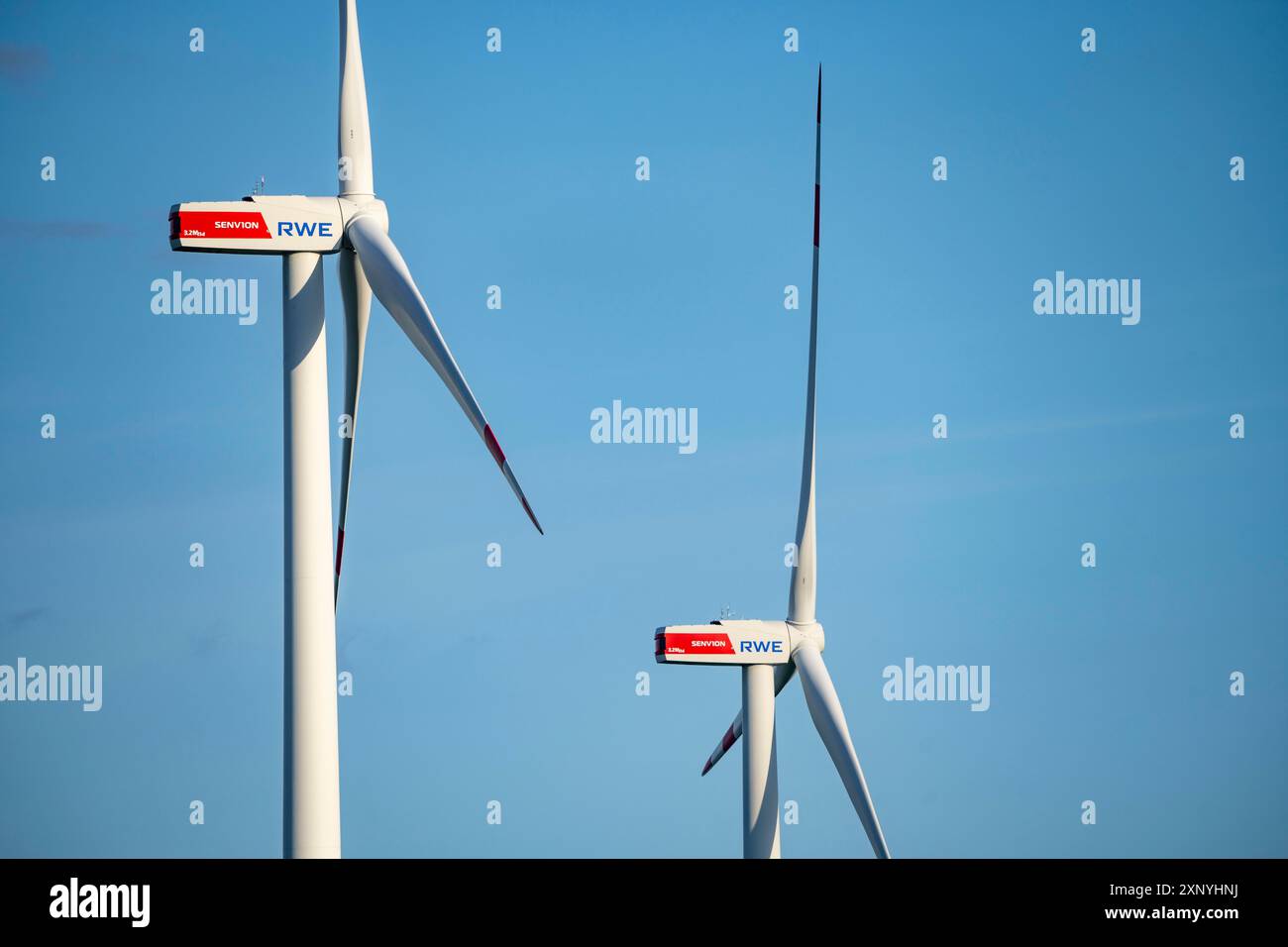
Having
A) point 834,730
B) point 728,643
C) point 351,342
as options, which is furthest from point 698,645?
point 351,342

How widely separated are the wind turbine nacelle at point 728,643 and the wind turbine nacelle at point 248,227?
35.6 m

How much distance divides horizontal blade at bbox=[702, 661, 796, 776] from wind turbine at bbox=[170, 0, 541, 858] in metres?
36.3

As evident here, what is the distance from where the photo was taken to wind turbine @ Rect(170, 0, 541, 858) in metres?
48.2

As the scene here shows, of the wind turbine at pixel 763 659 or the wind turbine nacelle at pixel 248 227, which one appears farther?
the wind turbine at pixel 763 659

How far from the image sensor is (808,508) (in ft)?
255

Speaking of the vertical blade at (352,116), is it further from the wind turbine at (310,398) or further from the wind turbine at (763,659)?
the wind turbine at (763,659)

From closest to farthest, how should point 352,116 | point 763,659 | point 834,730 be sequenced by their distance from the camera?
point 352,116
point 834,730
point 763,659

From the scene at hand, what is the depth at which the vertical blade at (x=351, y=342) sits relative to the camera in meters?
53.5

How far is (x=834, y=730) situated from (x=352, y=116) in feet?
103

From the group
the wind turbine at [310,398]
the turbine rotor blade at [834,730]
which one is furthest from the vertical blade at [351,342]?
Result: the turbine rotor blade at [834,730]

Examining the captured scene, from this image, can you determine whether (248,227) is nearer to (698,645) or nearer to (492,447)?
(492,447)

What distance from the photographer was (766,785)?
3241 inches
